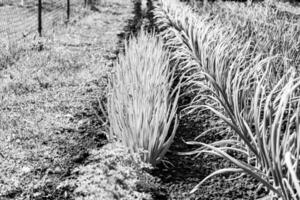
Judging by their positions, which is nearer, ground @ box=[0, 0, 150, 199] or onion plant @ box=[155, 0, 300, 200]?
onion plant @ box=[155, 0, 300, 200]

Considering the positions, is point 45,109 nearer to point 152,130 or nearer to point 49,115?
point 49,115

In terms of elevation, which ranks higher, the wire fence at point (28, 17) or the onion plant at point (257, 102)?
the onion plant at point (257, 102)

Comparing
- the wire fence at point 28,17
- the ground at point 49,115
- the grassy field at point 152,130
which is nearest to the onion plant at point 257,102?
the grassy field at point 152,130

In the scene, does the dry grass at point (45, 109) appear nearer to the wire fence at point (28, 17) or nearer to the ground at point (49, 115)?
the ground at point (49, 115)

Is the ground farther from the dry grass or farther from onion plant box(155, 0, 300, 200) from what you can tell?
onion plant box(155, 0, 300, 200)

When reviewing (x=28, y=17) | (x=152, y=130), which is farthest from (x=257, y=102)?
(x=28, y=17)

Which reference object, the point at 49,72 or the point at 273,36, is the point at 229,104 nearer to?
the point at 273,36

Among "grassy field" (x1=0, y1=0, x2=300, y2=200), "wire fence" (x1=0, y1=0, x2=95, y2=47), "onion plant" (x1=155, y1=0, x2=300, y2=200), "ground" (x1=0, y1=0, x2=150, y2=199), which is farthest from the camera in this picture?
"wire fence" (x1=0, y1=0, x2=95, y2=47)

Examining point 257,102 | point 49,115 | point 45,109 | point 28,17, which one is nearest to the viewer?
point 257,102

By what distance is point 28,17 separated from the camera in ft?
29.2

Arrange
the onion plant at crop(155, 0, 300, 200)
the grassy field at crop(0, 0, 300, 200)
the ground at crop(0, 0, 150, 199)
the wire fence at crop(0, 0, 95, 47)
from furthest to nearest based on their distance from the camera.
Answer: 1. the wire fence at crop(0, 0, 95, 47)
2. the ground at crop(0, 0, 150, 199)
3. the grassy field at crop(0, 0, 300, 200)
4. the onion plant at crop(155, 0, 300, 200)

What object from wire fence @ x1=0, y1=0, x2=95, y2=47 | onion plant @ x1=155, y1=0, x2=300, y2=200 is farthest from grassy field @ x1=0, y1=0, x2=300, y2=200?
wire fence @ x1=0, y1=0, x2=95, y2=47

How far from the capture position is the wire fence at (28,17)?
22.0 feet

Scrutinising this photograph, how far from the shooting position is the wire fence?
22.0 ft
